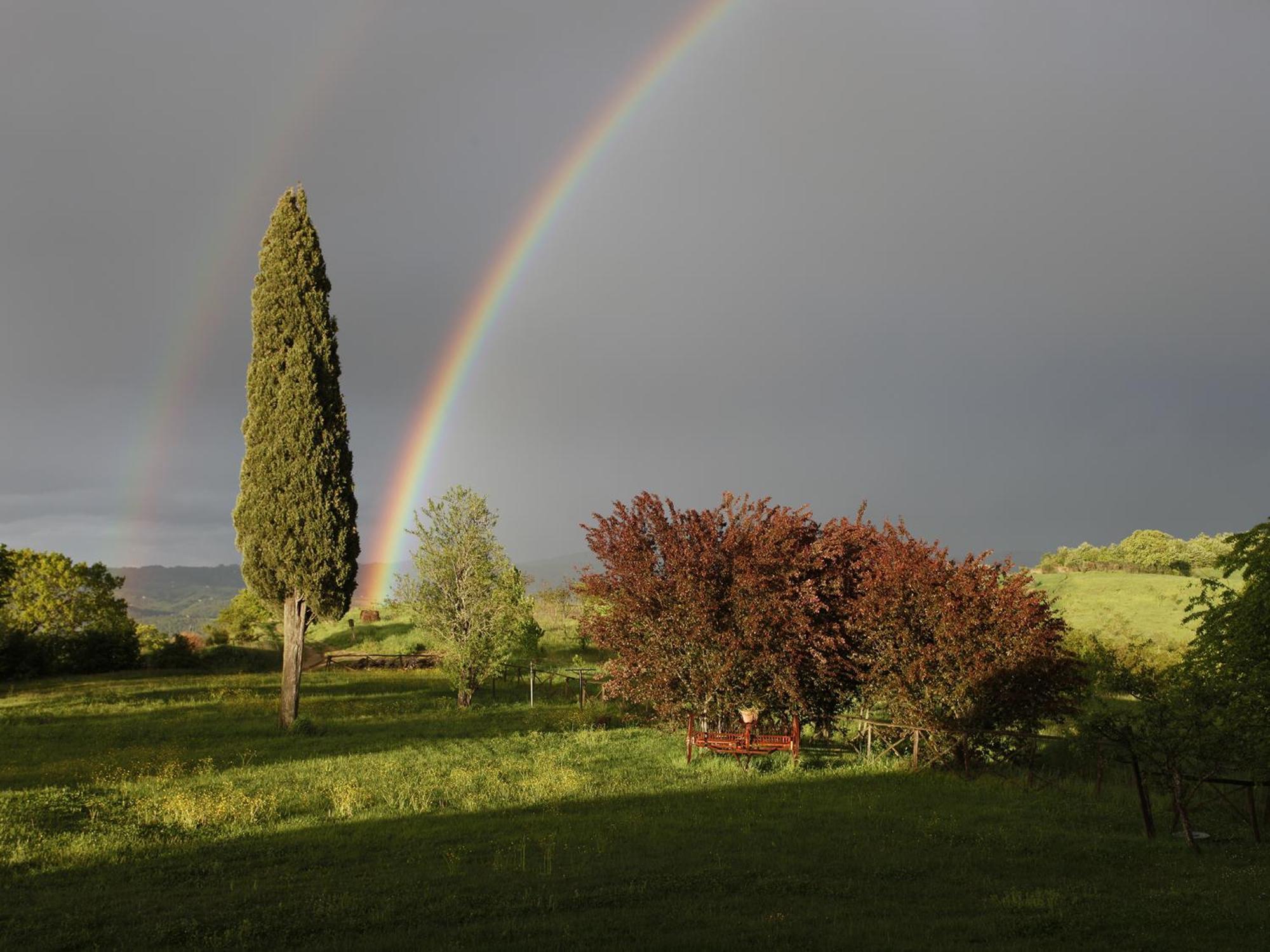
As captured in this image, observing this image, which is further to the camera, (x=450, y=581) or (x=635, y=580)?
(x=450, y=581)

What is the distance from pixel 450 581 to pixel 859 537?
1583 centimetres

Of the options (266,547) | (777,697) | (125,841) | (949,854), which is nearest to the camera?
(949,854)

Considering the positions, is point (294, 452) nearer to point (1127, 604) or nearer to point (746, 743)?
point (746, 743)

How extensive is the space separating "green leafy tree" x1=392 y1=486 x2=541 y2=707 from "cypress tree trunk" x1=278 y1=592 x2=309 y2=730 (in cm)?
513

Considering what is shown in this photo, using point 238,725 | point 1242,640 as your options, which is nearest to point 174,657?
point 238,725

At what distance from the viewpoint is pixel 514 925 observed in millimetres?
7340

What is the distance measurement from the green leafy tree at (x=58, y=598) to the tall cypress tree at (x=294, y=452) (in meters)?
24.0

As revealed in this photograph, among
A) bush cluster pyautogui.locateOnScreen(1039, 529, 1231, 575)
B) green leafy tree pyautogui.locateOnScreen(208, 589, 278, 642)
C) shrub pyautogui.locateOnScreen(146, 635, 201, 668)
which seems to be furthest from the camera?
bush cluster pyautogui.locateOnScreen(1039, 529, 1231, 575)

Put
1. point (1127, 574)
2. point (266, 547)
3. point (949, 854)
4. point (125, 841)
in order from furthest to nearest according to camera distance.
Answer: point (1127, 574) < point (266, 547) < point (125, 841) < point (949, 854)

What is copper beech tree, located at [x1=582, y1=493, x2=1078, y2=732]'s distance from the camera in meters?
16.1

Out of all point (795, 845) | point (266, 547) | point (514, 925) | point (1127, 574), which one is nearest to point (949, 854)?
point (795, 845)

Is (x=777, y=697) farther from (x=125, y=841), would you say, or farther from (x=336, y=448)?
(x=336, y=448)

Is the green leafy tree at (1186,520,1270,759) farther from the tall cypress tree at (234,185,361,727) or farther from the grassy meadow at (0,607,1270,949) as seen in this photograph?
the tall cypress tree at (234,185,361,727)

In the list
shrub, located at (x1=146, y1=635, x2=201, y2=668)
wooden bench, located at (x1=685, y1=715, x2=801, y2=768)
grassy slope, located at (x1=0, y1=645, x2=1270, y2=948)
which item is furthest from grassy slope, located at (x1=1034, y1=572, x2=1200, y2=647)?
shrub, located at (x1=146, y1=635, x2=201, y2=668)
